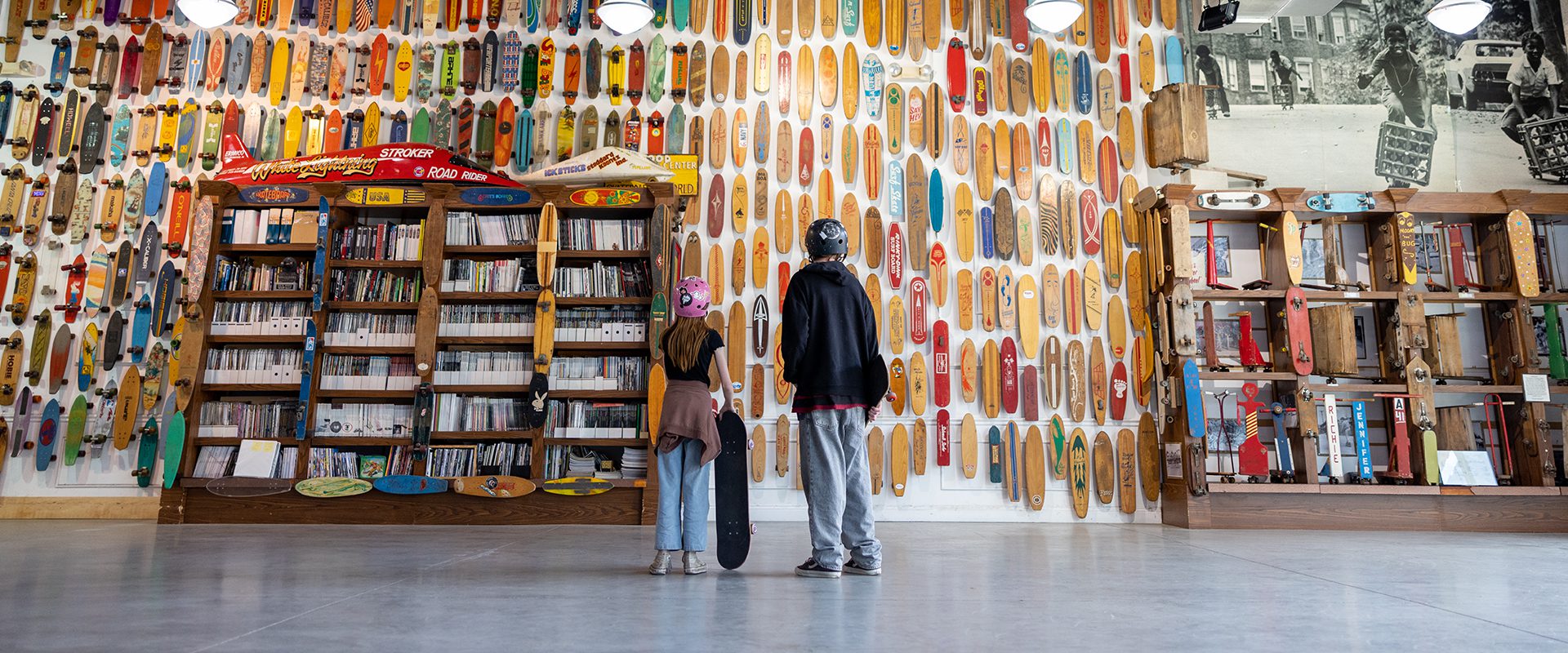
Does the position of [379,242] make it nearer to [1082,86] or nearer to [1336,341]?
[1082,86]

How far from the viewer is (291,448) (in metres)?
5.25

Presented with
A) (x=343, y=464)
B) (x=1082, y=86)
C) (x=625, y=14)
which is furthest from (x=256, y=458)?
(x=1082, y=86)

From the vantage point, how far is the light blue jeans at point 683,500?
301 centimetres

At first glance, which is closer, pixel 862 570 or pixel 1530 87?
pixel 862 570

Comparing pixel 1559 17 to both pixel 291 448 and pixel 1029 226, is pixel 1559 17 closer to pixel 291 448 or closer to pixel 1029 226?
pixel 1029 226

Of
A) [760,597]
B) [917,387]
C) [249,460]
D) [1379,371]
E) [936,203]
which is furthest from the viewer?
[936,203]

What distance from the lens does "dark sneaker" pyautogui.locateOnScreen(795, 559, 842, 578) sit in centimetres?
292

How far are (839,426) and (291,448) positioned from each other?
3766 mm

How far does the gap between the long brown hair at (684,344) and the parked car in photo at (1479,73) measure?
19.1 ft

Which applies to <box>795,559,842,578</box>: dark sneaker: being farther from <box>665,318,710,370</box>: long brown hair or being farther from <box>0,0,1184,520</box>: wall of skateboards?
<box>0,0,1184,520</box>: wall of skateboards

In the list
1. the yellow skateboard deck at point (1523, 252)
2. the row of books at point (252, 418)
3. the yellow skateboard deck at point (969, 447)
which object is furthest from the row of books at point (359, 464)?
the yellow skateboard deck at point (1523, 252)

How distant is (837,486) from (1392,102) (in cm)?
539

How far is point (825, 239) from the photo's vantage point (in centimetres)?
316

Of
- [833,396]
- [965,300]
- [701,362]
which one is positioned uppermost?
[965,300]
